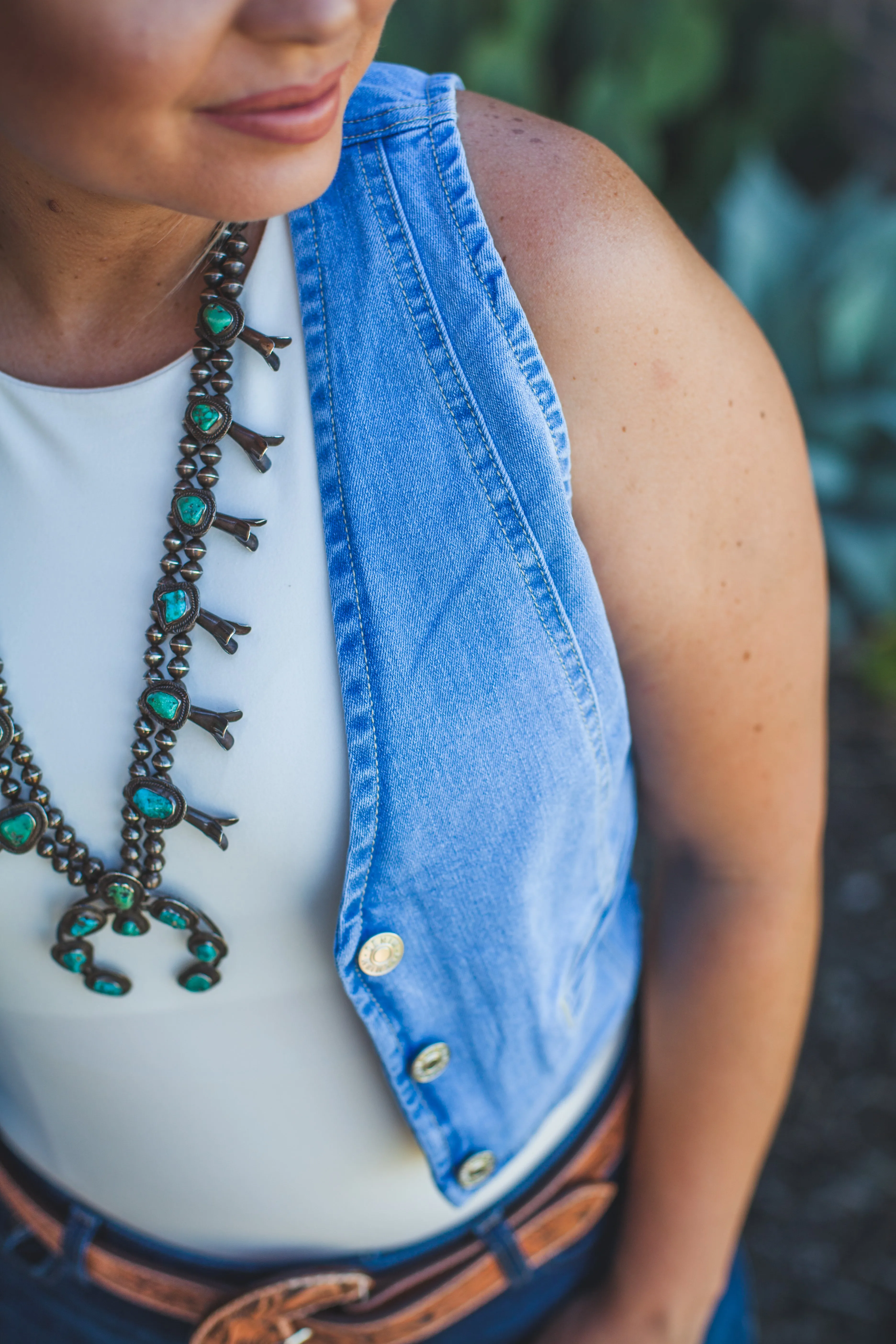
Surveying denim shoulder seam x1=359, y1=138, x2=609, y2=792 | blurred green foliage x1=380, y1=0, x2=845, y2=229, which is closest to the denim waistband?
denim shoulder seam x1=359, y1=138, x2=609, y2=792

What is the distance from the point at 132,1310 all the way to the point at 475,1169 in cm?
44

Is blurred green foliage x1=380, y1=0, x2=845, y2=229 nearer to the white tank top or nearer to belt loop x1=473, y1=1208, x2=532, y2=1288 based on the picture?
the white tank top

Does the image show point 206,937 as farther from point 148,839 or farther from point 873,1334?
point 873,1334

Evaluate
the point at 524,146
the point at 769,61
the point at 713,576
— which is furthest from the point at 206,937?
the point at 769,61

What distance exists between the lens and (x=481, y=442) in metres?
0.89

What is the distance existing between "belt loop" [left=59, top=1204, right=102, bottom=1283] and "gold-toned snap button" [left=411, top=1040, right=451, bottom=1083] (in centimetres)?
45

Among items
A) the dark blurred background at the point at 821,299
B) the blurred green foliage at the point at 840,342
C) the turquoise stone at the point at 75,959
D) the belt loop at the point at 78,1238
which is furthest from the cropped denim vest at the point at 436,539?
the blurred green foliage at the point at 840,342

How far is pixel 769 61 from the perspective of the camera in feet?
14.3

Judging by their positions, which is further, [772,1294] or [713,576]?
[772,1294]

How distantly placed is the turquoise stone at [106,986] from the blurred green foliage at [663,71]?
349 cm

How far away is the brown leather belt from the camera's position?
1.19 m

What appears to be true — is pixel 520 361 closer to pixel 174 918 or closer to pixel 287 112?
pixel 287 112

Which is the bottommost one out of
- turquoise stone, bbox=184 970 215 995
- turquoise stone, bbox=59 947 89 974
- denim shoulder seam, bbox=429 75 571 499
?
turquoise stone, bbox=184 970 215 995

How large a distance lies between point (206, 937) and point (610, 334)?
0.60 meters
